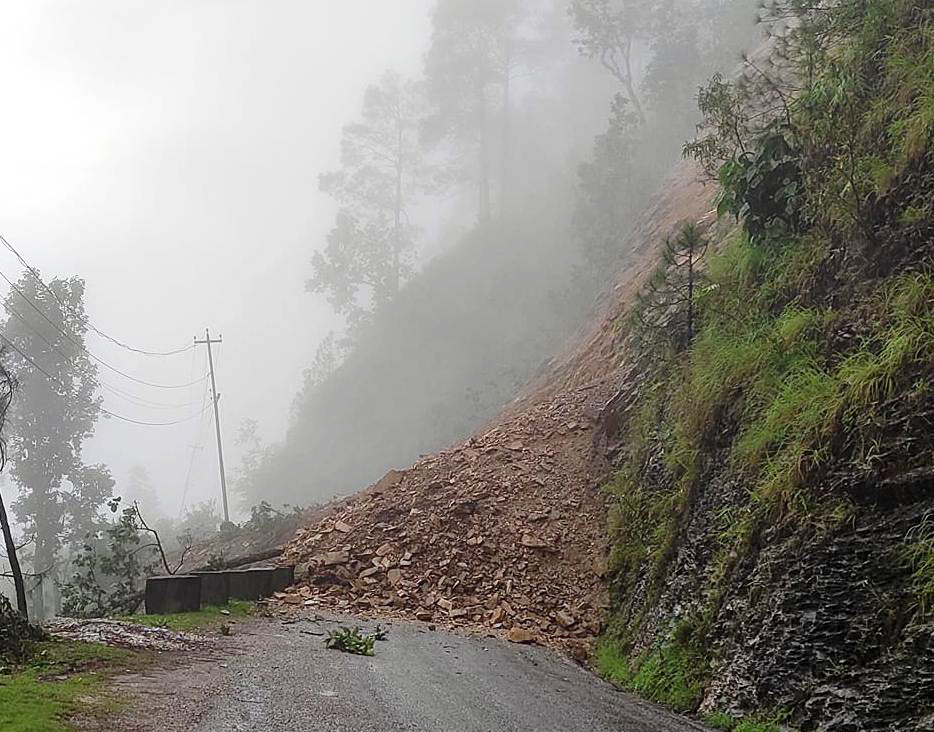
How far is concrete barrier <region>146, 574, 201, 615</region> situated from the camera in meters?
10.2

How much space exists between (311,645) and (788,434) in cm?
560

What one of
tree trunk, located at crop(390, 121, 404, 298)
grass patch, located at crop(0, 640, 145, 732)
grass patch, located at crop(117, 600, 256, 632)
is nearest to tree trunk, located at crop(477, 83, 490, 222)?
tree trunk, located at crop(390, 121, 404, 298)

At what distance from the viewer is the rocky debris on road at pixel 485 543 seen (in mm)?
10266

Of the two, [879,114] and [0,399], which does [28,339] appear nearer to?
[0,399]

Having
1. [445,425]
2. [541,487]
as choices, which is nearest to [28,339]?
[445,425]

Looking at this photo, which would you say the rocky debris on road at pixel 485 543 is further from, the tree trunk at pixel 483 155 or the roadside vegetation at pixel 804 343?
the tree trunk at pixel 483 155

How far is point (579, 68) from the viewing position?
5359cm

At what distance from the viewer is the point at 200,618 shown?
9930mm

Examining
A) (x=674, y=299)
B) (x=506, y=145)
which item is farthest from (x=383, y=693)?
(x=506, y=145)

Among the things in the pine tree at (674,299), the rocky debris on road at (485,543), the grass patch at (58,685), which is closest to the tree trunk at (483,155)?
the rocky debris on road at (485,543)

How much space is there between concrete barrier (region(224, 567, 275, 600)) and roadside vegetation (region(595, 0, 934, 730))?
5.52 metres

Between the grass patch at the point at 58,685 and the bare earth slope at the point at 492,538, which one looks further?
the bare earth slope at the point at 492,538

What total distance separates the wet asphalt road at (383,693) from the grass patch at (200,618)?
3.11ft

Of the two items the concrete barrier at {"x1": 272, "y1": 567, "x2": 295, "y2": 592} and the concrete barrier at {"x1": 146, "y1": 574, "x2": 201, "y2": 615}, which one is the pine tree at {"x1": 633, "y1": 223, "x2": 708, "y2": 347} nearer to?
the concrete barrier at {"x1": 272, "y1": 567, "x2": 295, "y2": 592}
